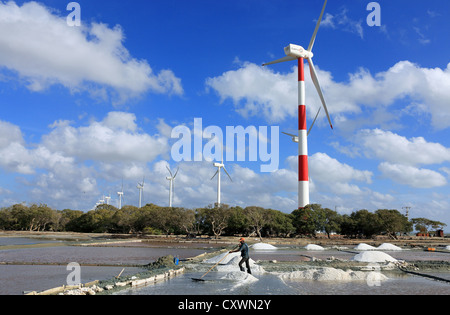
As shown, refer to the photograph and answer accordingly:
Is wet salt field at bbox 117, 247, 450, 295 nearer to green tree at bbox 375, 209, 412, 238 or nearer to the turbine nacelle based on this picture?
green tree at bbox 375, 209, 412, 238

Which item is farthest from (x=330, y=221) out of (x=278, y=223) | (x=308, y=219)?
(x=278, y=223)

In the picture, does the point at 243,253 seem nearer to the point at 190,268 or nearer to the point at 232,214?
the point at 190,268

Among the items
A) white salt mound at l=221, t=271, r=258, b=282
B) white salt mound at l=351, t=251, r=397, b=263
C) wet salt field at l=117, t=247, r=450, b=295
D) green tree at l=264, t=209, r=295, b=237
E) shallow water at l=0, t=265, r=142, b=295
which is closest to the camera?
wet salt field at l=117, t=247, r=450, b=295

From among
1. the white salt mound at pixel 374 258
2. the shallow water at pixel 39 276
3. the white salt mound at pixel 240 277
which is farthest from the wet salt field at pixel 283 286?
the white salt mound at pixel 374 258

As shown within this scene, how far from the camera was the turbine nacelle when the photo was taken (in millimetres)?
76688

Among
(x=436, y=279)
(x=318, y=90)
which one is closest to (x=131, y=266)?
(x=436, y=279)

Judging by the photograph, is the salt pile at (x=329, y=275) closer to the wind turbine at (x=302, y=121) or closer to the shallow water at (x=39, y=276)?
the shallow water at (x=39, y=276)

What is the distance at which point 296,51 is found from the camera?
251 feet

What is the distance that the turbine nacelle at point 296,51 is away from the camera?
76688 mm

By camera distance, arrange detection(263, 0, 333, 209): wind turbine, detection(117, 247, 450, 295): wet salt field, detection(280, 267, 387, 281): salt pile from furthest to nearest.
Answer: detection(263, 0, 333, 209): wind turbine < detection(280, 267, 387, 281): salt pile < detection(117, 247, 450, 295): wet salt field

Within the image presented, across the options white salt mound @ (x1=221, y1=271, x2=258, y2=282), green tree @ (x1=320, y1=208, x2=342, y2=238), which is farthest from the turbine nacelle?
white salt mound @ (x1=221, y1=271, x2=258, y2=282)

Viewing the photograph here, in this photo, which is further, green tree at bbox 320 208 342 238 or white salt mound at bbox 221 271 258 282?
green tree at bbox 320 208 342 238

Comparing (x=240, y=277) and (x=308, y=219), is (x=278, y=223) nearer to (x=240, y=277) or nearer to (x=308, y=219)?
(x=308, y=219)

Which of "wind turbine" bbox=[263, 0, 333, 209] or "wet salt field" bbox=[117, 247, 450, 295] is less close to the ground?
"wind turbine" bbox=[263, 0, 333, 209]
